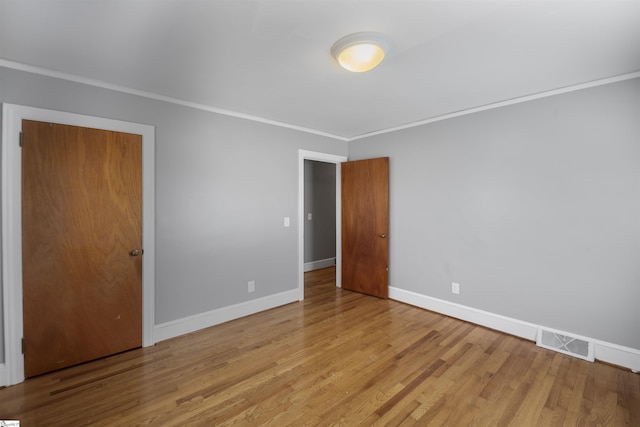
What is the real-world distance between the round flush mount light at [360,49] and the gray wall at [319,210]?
11.9 feet

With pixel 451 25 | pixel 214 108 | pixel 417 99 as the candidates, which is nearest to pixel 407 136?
pixel 417 99

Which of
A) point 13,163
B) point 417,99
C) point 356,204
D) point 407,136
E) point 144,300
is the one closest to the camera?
point 13,163

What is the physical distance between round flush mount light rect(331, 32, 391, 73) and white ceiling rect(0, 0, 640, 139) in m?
0.05

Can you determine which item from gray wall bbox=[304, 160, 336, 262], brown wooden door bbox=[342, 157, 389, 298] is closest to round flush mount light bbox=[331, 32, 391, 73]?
brown wooden door bbox=[342, 157, 389, 298]

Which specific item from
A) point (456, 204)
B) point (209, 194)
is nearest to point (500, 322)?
point (456, 204)

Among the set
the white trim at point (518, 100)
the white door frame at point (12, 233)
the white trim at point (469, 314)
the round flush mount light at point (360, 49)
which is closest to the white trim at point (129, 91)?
the white door frame at point (12, 233)

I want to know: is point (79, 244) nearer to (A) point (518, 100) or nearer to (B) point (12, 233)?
(B) point (12, 233)

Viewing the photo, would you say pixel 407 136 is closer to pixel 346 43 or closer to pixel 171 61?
pixel 346 43

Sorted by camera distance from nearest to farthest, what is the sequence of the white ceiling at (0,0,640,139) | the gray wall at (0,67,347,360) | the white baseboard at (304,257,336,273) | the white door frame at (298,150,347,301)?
1. the white ceiling at (0,0,640,139)
2. the gray wall at (0,67,347,360)
3. the white door frame at (298,150,347,301)
4. the white baseboard at (304,257,336,273)

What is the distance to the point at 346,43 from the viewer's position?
1.79 meters

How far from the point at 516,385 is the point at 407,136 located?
9.55 feet

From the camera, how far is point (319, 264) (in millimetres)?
5840

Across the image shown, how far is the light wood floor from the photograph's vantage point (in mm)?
1783

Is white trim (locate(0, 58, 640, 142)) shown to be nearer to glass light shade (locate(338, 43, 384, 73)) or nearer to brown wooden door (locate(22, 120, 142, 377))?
brown wooden door (locate(22, 120, 142, 377))
